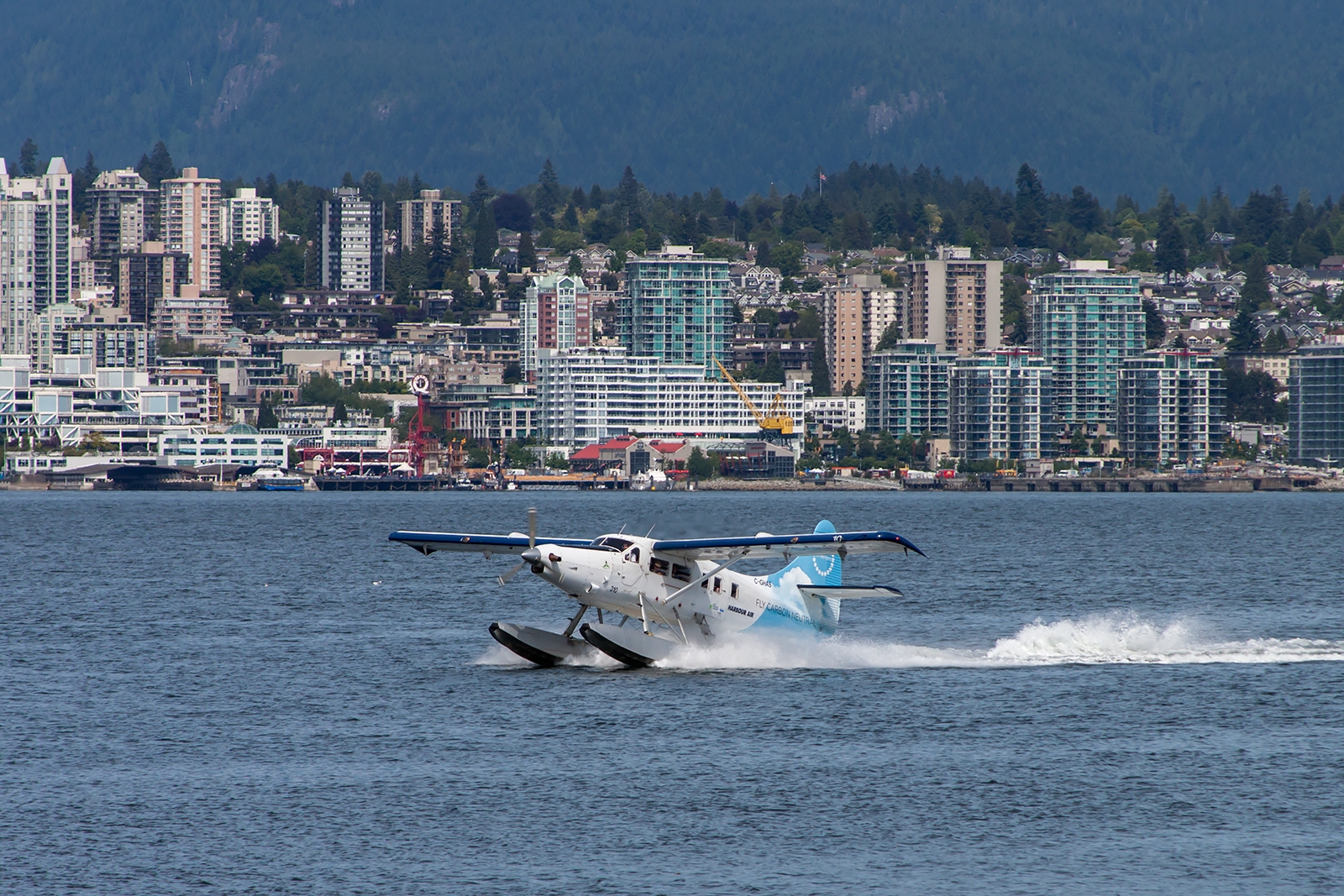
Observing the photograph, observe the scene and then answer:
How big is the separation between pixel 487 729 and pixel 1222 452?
577 feet

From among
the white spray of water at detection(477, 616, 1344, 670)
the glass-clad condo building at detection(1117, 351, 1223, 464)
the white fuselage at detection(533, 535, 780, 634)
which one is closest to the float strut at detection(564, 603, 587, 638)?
the white fuselage at detection(533, 535, 780, 634)

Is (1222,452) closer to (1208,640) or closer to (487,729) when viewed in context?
(1208,640)

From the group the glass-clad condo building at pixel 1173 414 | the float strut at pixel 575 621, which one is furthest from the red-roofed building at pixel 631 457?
the float strut at pixel 575 621

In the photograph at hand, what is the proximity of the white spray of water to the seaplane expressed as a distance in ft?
0.91

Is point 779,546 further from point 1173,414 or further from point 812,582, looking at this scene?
point 1173,414

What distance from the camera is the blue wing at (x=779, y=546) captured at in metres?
29.0

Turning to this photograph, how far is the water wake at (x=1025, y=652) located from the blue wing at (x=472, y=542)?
3353 millimetres

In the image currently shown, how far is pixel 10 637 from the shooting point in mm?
39906

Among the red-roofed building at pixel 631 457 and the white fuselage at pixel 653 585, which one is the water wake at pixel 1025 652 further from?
the red-roofed building at pixel 631 457

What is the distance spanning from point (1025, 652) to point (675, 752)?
453 inches

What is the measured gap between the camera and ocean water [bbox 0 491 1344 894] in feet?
67.5

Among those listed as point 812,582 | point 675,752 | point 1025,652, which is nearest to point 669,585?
point 812,582

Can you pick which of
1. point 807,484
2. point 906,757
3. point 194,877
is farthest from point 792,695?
point 807,484

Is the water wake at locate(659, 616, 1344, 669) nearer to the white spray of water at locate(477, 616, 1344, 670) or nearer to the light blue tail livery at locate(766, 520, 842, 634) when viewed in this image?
the white spray of water at locate(477, 616, 1344, 670)
